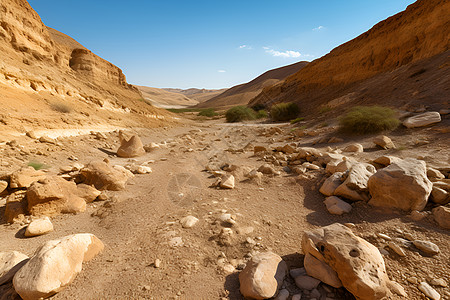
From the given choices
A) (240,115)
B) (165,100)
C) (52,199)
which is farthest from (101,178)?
(165,100)

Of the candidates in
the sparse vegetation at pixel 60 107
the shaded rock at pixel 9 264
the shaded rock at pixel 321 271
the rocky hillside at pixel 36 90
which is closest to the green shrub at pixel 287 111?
the rocky hillside at pixel 36 90

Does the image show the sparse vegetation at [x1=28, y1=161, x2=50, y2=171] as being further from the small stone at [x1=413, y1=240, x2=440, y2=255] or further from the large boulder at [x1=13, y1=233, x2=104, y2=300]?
the small stone at [x1=413, y1=240, x2=440, y2=255]

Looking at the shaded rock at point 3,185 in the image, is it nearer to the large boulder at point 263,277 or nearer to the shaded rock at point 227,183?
the shaded rock at point 227,183

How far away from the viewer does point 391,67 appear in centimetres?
1183

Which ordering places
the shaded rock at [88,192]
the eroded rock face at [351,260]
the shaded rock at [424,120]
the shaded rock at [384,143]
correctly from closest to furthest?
1. the eroded rock face at [351,260]
2. the shaded rock at [88,192]
3. the shaded rock at [384,143]
4. the shaded rock at [424,120]

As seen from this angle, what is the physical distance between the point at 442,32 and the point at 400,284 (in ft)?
46.4

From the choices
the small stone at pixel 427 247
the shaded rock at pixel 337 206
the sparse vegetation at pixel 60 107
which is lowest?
the shaded rock at pixel 337 206

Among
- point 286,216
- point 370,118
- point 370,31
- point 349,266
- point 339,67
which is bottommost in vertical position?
point 286,216

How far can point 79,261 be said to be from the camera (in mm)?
1410

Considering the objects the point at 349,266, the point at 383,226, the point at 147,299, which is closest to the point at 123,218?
the point at 147,299

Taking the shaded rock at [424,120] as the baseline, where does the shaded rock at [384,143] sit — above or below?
below

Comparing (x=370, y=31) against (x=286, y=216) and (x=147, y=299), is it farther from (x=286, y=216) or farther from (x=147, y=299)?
(x=147, y=299)

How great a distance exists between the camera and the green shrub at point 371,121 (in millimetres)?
5116

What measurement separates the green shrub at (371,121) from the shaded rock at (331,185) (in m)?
3.73
